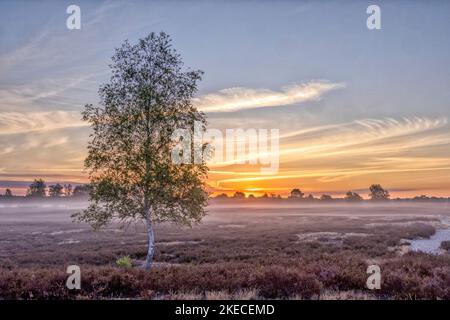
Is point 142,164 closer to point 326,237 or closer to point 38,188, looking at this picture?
point 326,237

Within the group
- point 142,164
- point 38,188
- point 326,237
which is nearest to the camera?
point 142,164

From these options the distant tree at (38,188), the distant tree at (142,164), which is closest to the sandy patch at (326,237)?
the distant tree at (142,164)

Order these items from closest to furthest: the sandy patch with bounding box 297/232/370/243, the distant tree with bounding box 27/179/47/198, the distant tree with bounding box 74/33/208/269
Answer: the distant tree with bounding box 74/33/208/269 < the sandy patch with bounding box 297/232/370/243 < the distant tree with bounding box 27/179/47/198

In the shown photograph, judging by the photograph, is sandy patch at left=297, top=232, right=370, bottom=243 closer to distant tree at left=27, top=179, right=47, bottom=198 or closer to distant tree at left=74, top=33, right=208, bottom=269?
distant tree at left=74, top=33, right=208, bottom=269

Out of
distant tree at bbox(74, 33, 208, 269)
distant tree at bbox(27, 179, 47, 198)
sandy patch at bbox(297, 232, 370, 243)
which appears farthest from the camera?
distant tree at bbox(27, 179, 47, 198)

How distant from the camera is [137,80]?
21469 millimetres

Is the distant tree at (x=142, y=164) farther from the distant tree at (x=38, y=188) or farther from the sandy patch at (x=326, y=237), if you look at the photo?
the distant tree at (x=38, y=188)

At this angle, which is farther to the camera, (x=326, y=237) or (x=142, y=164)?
(x=326, y=237)

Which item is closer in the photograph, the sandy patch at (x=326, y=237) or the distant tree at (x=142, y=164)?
the distant tree at (x=142, y=164)

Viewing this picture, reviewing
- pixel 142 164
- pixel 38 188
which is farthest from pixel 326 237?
pixel 38 188

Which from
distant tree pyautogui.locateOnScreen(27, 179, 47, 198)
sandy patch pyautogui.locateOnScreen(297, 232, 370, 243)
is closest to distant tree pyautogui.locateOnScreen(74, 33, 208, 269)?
sandy patch pyautogui.locateOnScreen(297, 232, 370, 243)

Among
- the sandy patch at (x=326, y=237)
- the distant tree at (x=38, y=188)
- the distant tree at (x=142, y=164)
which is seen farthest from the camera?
the distant tree at (x=38, y=188)

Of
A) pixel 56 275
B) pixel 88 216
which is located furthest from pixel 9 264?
pixel 56 275
